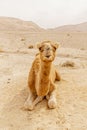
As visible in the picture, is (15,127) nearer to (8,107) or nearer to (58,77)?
(8,107)

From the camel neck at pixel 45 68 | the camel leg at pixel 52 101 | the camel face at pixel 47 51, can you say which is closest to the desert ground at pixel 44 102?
the camel leg at pixel 52 101

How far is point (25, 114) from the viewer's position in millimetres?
8508

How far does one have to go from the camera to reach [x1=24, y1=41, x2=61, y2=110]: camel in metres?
7.99

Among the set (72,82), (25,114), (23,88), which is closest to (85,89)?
(72,82)

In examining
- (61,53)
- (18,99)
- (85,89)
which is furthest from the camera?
(61,53)

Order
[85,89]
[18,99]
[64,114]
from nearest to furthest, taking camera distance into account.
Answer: [64,114]
[18,99]
[85,89]

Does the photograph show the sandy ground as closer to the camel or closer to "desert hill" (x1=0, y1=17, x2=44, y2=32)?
the camel

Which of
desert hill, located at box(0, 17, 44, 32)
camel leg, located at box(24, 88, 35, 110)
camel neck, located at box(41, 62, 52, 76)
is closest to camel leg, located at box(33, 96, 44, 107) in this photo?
camel leg, located at box(24, 88, 35, 110)

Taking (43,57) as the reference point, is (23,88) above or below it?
below

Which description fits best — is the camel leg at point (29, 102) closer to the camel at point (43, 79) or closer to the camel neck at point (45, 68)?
the camel at point (43, 79)

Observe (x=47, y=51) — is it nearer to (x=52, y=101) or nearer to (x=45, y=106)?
(x=52, y=101)

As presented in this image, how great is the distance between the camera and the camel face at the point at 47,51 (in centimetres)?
786

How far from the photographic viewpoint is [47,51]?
7.98 m

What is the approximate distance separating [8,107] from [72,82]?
125 inches
